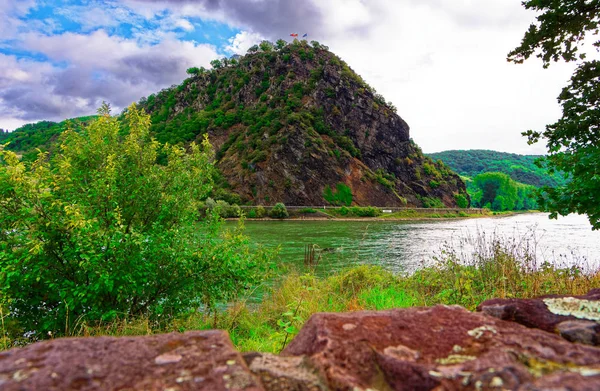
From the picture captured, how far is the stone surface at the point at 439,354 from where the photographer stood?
53.9 inches

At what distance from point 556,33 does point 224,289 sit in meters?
9.67

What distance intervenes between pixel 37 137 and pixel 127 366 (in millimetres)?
111960

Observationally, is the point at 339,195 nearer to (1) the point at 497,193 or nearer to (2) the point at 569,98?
(1) the point at 497,193

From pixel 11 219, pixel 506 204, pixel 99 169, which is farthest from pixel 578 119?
pixel 506 204

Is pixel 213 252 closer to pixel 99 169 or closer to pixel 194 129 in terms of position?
pixel 99 169

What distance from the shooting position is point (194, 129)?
11594 cm

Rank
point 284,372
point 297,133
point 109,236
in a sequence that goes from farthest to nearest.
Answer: point 297,133, point 109,236, point 284,372

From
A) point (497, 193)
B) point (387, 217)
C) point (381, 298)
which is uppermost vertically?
point (497, 193)

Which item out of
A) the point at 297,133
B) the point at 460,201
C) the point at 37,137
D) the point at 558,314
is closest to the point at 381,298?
the point at 558,314

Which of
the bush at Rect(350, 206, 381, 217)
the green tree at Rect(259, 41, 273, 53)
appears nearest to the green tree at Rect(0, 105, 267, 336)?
the bush at Rect(350, 206, 381, 217)

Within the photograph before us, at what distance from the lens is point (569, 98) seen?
8211 millimetres

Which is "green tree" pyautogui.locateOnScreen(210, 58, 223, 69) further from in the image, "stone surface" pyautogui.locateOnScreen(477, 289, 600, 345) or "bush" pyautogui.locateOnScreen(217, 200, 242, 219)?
"stone surface" pyautogui.locateOnScreen(477, 289, 600, 345)

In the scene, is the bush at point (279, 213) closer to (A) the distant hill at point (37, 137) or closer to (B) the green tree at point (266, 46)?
(A) the distant hill at point (37, 137)

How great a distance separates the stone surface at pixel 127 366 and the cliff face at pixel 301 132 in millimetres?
89098
